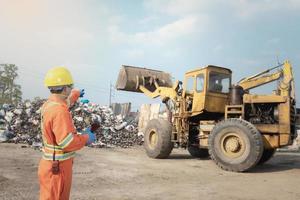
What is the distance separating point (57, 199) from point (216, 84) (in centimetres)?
868

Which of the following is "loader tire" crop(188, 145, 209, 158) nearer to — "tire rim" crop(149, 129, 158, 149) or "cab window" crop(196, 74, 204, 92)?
"tire rim" crop(149, 129, 158, 149)

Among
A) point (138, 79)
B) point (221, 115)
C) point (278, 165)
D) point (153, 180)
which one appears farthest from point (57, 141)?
point (138, 79)

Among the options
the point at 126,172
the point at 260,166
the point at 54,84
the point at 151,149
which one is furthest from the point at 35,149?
the point at 54,84

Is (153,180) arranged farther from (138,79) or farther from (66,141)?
(138,79)

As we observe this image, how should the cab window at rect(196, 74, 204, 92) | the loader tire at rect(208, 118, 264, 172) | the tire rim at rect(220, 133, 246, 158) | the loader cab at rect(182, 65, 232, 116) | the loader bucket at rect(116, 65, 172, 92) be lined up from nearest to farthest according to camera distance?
the loader tire at rect(208, 118, 264, 172) < the tire rim at rect(220, 133, 246, 158) < the loader cab at rect(182, 65, 232, 116) < the cab window at rect(196, 74, 204, 92) < the loader bucket at rect(116, 65, 172, 92)

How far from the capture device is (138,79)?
14070 mm

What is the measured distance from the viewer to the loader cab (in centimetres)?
1121

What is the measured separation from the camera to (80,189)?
668 cm

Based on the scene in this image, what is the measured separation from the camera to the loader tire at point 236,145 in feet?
30.5

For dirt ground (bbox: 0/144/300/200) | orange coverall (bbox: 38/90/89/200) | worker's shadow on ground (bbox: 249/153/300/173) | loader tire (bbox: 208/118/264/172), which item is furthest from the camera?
worker's shadow on ground (bbox: 249/153/300/173)

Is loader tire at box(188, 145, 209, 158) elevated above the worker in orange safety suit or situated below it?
below

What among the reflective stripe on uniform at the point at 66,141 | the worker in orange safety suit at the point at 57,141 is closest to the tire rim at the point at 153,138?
the worker in orange safety suit at the point at 57,141

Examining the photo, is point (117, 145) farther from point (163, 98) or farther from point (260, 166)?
point (260, 166)

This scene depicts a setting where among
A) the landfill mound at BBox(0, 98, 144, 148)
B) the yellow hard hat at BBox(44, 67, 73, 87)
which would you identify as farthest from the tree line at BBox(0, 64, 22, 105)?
the yellow hard hat at BBox(44, 67, 73, 87)
